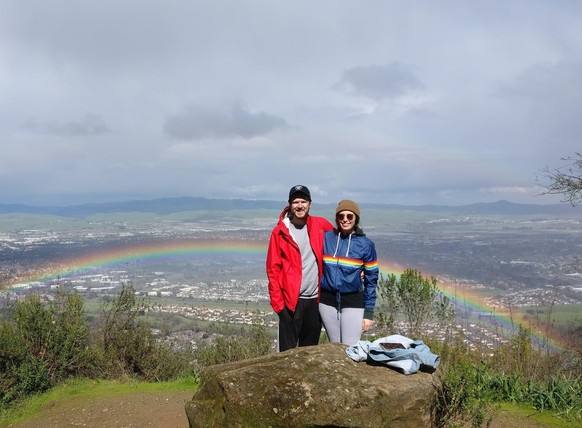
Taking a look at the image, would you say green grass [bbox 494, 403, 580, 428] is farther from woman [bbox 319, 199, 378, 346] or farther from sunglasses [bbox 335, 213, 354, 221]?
sunglasses [bbox 335, 213, 354, 221]

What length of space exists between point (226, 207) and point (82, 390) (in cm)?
11995

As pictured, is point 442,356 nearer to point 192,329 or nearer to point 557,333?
point 557,333

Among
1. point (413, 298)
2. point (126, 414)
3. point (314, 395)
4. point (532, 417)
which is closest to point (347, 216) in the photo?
point (314, 395)

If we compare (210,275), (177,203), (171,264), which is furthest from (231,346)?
(177,203)

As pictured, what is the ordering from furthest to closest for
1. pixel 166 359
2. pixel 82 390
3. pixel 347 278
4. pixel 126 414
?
pixel 166 359
pixel 82 390
pixel 126 414
pixel 347 278

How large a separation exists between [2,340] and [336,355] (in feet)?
18.0

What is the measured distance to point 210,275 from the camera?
115 feet

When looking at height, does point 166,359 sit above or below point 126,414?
below

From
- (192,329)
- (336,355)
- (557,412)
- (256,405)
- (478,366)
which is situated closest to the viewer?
(256,405)

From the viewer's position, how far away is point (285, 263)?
4.88m

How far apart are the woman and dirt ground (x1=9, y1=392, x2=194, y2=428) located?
2.42 metres

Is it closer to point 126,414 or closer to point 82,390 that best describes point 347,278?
point 126,414

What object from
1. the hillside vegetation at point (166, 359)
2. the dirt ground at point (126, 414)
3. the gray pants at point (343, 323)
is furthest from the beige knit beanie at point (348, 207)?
the dirt ground at point (126, 414)

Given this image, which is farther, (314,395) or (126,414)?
(126,414)
